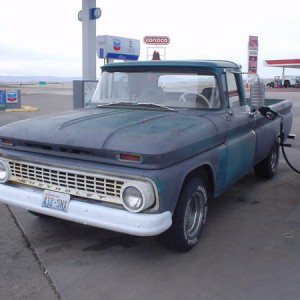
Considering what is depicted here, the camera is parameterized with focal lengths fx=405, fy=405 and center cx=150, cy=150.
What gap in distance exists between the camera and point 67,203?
352cm

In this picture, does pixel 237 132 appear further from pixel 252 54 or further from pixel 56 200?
pixel 252 54

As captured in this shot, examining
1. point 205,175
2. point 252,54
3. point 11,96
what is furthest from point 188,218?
point 252,54

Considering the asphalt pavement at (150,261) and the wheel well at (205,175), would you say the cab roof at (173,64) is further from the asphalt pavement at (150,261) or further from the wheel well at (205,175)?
the asphalt pavement at (150,261)

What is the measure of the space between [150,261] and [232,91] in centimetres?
229

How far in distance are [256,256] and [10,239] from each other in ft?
8.14

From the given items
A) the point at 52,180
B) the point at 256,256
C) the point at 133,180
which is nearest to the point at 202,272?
the point at 256,256

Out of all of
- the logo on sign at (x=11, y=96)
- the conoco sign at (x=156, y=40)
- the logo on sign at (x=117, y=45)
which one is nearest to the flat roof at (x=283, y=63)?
the logo on sign at (x=11, y=96)

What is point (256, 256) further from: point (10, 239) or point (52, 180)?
point (10, 239)

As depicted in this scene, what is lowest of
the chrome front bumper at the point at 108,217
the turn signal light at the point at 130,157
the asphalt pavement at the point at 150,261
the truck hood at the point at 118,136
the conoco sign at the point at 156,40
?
the asphalt pavement at the point at 150,261

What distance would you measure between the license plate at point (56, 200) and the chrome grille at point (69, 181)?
5 centimetres

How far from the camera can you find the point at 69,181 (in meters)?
3.58

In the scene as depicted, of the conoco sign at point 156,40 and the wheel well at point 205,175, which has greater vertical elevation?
the conoco sign at point 156,40

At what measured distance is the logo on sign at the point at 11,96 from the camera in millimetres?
20000

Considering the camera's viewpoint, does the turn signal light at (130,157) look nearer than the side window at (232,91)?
Yes
